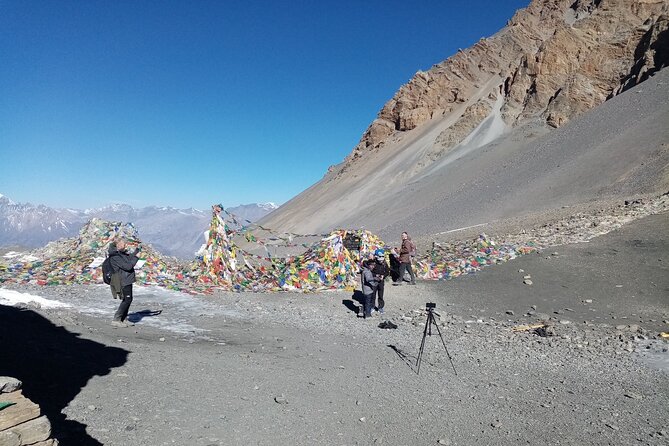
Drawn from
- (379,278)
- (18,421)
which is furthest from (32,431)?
(379,278)

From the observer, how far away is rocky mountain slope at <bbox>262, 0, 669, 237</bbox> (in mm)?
33969

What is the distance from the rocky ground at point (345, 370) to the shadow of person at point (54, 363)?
0.09 feet

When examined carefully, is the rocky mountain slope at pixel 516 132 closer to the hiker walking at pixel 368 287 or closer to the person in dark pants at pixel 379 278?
the person in dark pants at pixel 379 278

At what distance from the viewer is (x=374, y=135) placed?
87.3 metres

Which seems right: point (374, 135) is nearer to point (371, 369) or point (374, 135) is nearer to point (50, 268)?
point (50, 268)

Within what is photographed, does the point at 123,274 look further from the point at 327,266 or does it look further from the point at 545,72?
the point at 545,72

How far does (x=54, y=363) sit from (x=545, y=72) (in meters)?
71.2

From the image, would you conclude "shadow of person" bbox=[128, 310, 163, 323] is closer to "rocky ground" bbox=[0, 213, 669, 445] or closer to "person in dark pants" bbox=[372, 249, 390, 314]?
"rocky ground" bbox=[0, 213, 669, 445]

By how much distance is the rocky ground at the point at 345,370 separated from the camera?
4.82 meters

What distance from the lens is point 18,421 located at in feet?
10.6

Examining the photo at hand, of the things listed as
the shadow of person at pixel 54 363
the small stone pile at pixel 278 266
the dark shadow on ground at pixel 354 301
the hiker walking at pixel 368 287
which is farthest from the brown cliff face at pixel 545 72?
the shadow of person at pixel 54 363

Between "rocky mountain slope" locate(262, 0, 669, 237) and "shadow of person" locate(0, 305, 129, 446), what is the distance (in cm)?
2849

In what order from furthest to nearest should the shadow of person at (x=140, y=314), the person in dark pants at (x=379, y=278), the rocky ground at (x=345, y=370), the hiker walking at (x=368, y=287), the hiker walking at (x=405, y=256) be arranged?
the hiker walking at (x=405, y=256) < the person in dark pants at (x=379, y=278) < the hiker walking at (x=368, y=287) < the shadow of person at (x=140, y=314) < the rocky ground at (x=345, y=370)

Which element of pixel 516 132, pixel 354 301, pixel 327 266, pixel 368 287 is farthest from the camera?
pixel 516 132
